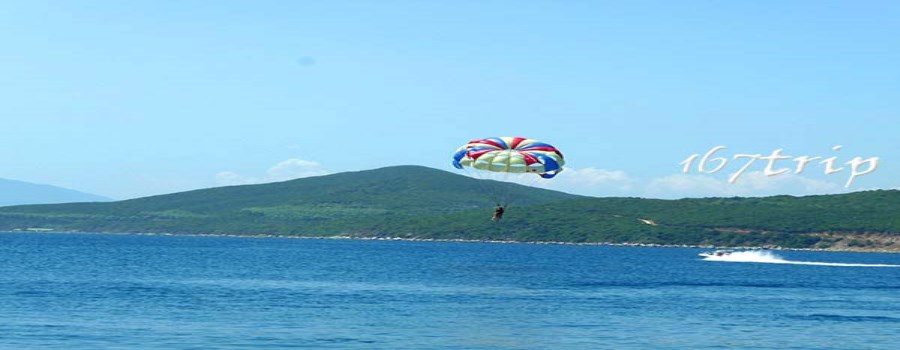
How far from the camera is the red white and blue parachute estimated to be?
12050 centimetres

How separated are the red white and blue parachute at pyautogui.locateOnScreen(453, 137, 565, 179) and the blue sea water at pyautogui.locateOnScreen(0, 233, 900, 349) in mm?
11916

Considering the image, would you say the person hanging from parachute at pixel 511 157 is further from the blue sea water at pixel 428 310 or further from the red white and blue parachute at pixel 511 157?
the blue sea water at pixel 428 310

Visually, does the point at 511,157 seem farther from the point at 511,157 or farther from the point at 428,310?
the point at 428,310

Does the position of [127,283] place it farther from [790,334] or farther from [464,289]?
[790,334]

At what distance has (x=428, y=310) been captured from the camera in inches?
3834

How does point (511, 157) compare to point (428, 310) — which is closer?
point (428, 310)

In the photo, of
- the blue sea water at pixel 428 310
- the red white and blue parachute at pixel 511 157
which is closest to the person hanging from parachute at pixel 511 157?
the red white and blue parachute at pixel 511 157

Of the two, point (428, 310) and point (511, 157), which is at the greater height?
point (511, 157)

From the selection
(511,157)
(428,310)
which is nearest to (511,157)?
(511,157)

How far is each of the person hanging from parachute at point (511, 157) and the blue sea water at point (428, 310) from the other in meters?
11.8

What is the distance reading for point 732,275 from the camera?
6914 inches

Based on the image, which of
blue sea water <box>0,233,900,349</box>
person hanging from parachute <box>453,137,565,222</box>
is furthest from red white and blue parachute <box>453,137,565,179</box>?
blue sea water <box>0,233,900,349</box>

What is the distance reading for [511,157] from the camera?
121m

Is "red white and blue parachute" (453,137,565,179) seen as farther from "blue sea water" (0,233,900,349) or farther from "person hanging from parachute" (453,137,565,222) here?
"blue sea water" (0,233,900,349)
